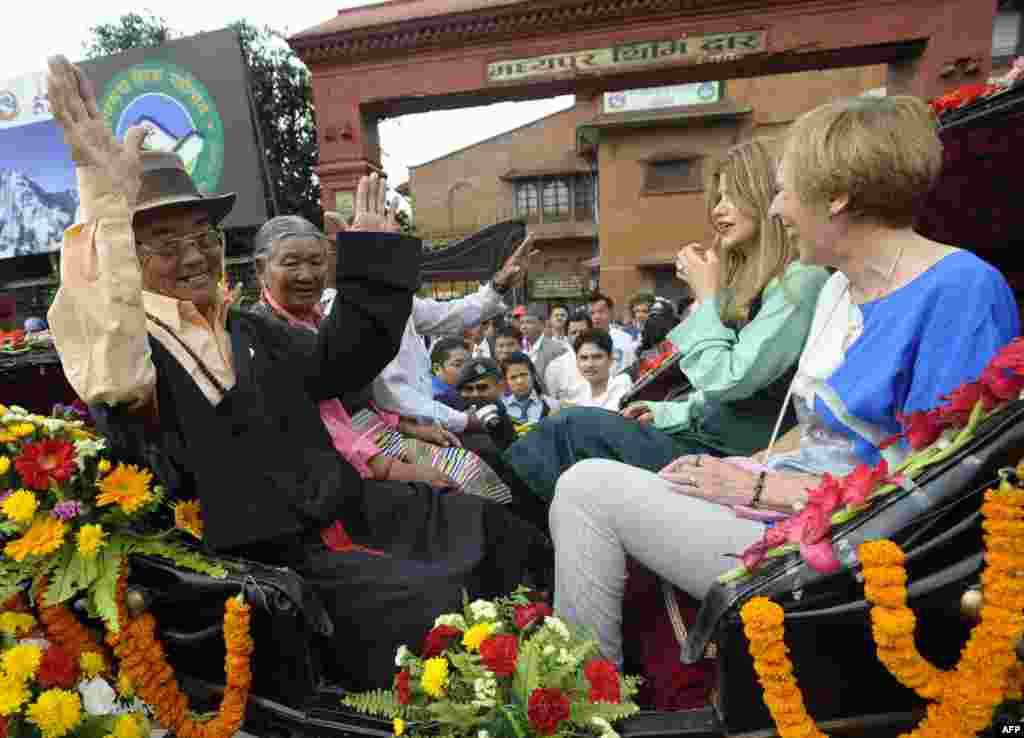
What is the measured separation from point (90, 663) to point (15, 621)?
7.7 inches

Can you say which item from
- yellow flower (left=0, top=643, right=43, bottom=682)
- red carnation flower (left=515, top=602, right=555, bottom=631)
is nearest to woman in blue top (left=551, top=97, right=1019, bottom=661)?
red carnation flower (left=515, top=602, right=555, bottom=631)

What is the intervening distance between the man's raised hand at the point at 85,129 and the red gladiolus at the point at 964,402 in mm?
1707

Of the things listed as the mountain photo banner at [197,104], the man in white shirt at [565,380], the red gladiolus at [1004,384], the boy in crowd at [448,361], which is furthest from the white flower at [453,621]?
the mountain photo banner at [197,104]

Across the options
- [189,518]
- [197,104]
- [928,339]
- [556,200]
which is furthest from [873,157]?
[556,200]

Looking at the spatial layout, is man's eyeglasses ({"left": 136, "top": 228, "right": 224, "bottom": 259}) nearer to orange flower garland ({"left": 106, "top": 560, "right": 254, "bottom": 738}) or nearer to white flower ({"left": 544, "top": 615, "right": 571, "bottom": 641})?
orange flower garland ({"left": 106, "top": 560, "right": 254, "bottom": 738})

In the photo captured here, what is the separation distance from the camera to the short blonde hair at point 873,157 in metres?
1.28

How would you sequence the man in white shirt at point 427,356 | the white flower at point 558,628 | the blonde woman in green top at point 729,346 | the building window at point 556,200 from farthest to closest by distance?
the building window at point 556,200 < the man in white shirt at point 427,356 < the blonde woman in green top at point 729,346 < the white flower at point 558,628

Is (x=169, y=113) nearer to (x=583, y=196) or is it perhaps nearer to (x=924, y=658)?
(x=924, y=658)

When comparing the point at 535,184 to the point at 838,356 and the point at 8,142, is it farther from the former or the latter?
the point at 838,356

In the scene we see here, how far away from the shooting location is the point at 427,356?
3.07 metres

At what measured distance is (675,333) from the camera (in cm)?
198

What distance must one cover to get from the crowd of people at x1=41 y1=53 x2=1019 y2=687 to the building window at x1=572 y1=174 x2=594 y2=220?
21.9 meters

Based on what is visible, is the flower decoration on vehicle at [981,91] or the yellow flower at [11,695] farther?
the flower decoration on vehicle at [981,91]

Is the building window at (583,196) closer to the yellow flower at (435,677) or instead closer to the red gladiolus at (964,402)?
the red gladiolus at (964,402)
